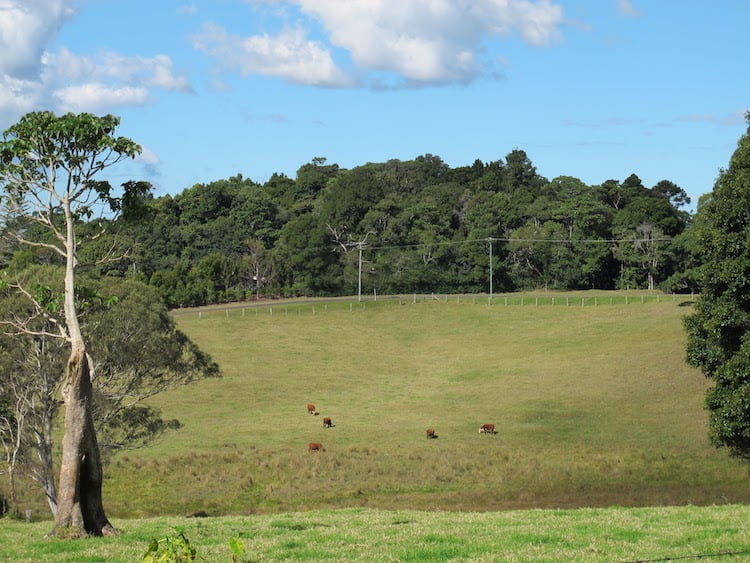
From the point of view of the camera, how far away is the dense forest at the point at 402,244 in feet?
402

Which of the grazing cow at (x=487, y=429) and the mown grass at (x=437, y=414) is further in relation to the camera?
the grazing cow at (x=487, y=429)

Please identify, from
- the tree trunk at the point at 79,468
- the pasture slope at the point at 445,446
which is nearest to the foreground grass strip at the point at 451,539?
the pasture slope at the point at 445,446

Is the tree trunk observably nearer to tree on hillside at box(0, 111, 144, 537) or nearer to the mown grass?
tree on hillside at box(0, 111, 144, 537)

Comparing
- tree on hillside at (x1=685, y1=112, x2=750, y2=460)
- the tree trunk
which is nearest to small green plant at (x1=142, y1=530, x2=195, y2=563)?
the tree trunk

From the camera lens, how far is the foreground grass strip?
13758 mm

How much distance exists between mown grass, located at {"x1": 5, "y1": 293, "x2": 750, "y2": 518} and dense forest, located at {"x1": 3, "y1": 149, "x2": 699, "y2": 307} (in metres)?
12.7

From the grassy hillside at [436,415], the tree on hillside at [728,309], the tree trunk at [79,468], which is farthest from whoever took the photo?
the grassy hillside at [436,415]

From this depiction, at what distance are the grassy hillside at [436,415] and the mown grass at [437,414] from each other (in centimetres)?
19

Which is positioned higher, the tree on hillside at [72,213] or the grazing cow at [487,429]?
the tree on hillside at [72,213]

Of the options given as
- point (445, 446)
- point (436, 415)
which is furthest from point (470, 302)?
point (445, 446)

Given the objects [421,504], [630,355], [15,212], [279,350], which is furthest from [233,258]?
[15,212]

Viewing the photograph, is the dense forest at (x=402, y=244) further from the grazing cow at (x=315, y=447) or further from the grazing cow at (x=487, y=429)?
the grazing cow at (x=315, y=447)

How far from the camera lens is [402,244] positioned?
13088 centimetres

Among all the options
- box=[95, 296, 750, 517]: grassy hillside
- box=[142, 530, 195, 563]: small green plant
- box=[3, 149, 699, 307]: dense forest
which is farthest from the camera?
box=[3, 149, 699, 307]: dense forest
